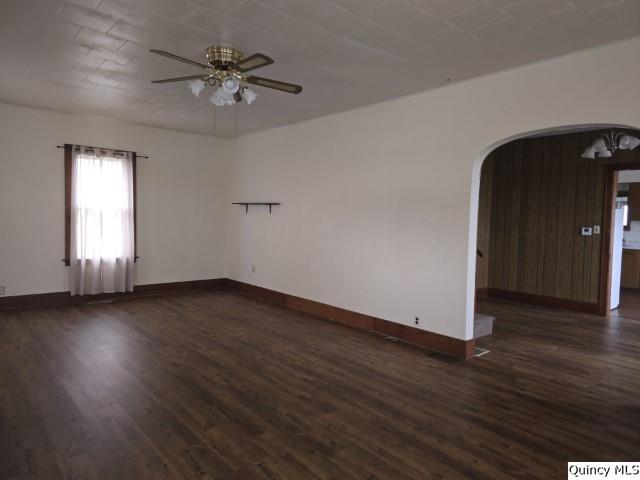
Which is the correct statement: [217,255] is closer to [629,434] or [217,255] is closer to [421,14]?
[421,14]

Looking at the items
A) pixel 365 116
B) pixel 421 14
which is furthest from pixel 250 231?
pixel 421 14

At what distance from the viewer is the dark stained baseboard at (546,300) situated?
6238 mm

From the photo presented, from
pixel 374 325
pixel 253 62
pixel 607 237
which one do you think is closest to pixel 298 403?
pixel 374 325

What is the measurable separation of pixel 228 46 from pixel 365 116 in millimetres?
2196

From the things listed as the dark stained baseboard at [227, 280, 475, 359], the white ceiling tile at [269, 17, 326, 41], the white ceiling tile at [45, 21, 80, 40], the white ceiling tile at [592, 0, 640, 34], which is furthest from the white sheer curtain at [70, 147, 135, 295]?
the white ceiling tile at [592, 0, 640, 34]

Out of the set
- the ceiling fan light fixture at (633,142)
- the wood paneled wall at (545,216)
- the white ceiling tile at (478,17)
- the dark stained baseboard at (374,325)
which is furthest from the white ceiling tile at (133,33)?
the wood paneled wall at (545,216)

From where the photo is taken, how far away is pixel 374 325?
16.5ft

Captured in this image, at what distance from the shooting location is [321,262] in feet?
19.0

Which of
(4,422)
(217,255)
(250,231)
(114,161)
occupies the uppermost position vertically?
(114,161)

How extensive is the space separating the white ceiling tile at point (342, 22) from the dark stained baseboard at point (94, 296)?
17.6 ft

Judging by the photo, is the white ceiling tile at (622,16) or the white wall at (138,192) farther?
the white wall at (138,192)

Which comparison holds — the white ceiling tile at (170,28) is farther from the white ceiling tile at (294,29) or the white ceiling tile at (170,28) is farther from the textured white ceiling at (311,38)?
the white ceiling tile at (294,29)

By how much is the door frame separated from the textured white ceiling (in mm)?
3562

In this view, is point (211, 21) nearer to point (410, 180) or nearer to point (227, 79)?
point (227, 79)
